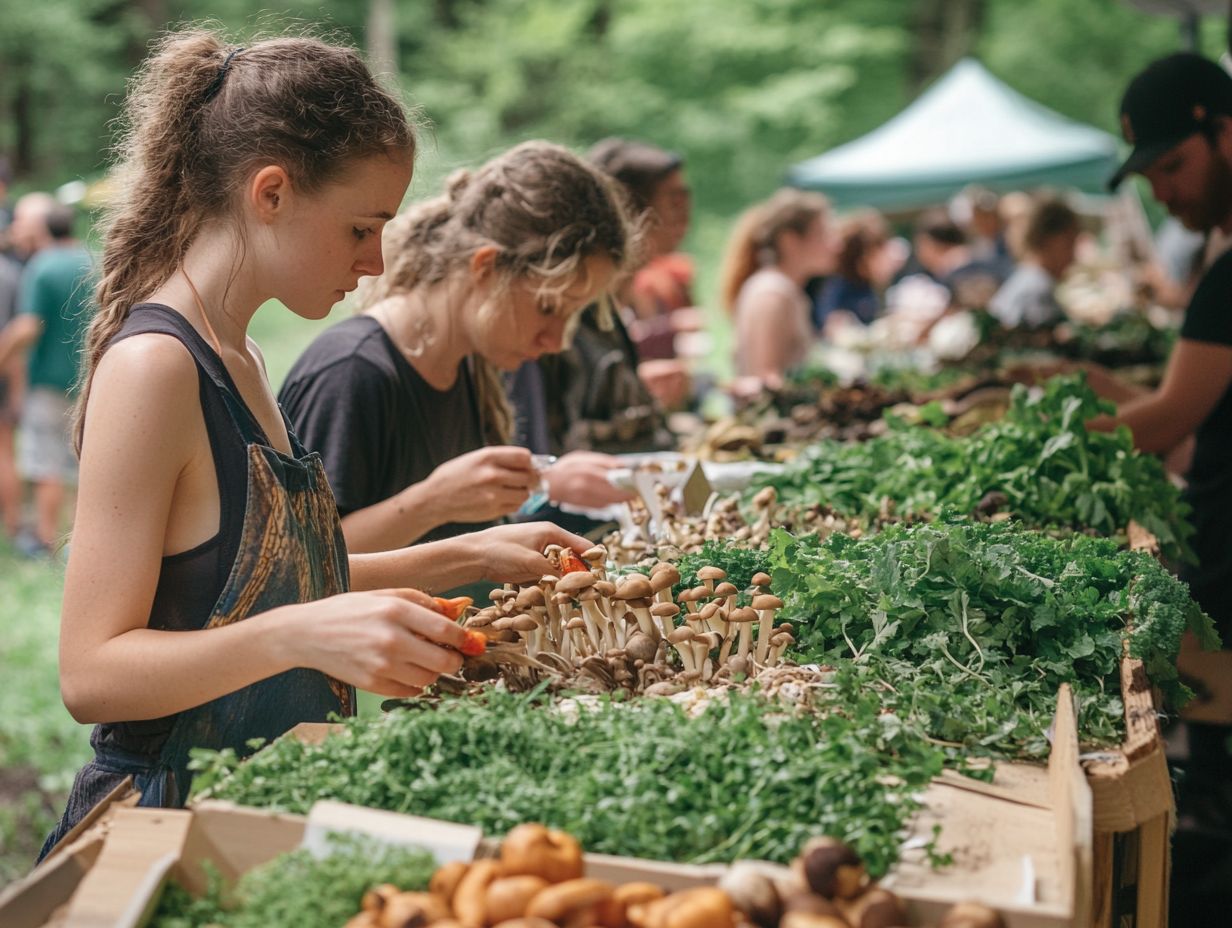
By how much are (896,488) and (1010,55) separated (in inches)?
1000

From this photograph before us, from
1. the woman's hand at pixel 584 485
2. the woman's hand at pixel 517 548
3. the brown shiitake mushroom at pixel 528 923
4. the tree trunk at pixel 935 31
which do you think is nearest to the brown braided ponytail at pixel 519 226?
the woman's hand at pixel 584 485

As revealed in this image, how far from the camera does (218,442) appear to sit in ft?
7.29

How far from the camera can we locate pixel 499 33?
1076 inches

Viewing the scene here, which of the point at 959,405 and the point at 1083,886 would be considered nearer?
the point at 1083,886

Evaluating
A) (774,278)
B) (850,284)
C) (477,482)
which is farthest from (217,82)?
(850,284)

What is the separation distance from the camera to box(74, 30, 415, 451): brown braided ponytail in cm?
234

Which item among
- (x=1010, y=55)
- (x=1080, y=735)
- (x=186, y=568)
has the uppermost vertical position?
(x=1010, y=55)

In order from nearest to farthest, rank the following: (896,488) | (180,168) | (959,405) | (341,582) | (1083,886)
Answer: (1083,886) → (180,168) → (341,582) → (896,488) → (959,405)

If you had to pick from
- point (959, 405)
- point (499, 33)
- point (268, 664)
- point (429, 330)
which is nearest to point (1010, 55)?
point (499, 33)

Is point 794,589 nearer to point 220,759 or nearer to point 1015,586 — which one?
point 1015,586

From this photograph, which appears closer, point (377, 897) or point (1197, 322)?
point (377, 897)

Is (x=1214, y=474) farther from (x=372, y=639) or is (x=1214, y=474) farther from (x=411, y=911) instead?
(x=411, y=911)

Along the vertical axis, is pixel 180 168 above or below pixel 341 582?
above

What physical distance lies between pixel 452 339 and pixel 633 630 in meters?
1.27
